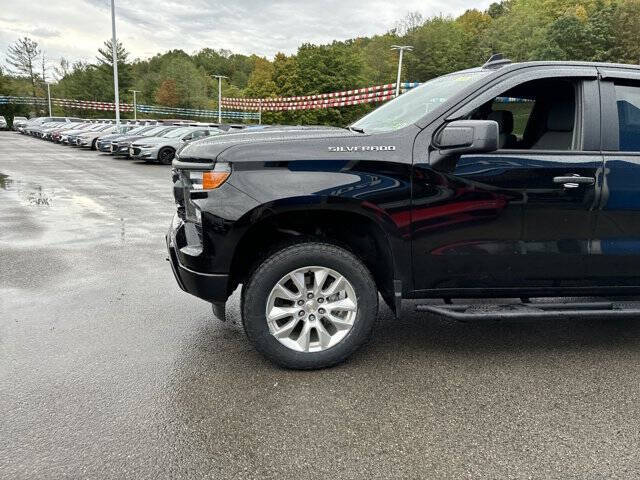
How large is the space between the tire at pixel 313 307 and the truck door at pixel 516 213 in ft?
1.27

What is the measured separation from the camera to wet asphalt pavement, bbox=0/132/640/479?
7.77 feet

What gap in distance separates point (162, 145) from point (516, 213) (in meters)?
17.7

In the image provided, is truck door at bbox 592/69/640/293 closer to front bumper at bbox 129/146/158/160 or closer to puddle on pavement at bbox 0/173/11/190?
puddle on pavement at bbox 0/173/11/190

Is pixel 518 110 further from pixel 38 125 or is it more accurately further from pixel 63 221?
pixel 38 125

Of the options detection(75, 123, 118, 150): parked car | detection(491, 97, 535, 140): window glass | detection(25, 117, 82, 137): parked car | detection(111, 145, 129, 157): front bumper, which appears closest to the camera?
detection(491, 97, 535, 140): window glass

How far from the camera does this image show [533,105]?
12.4ft

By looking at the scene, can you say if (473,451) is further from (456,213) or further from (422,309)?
(456,213)

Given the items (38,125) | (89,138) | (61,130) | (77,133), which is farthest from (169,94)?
(89,138)

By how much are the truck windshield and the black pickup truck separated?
0.04 m

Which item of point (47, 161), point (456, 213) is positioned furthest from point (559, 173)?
point (47, 161)

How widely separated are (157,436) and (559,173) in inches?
108

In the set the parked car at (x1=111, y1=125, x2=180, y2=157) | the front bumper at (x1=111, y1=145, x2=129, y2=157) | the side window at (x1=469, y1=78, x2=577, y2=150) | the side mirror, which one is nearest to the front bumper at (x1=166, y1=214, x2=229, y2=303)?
the side mirror

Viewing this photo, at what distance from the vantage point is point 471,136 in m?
2.88

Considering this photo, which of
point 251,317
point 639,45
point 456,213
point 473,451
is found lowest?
point 473,451
